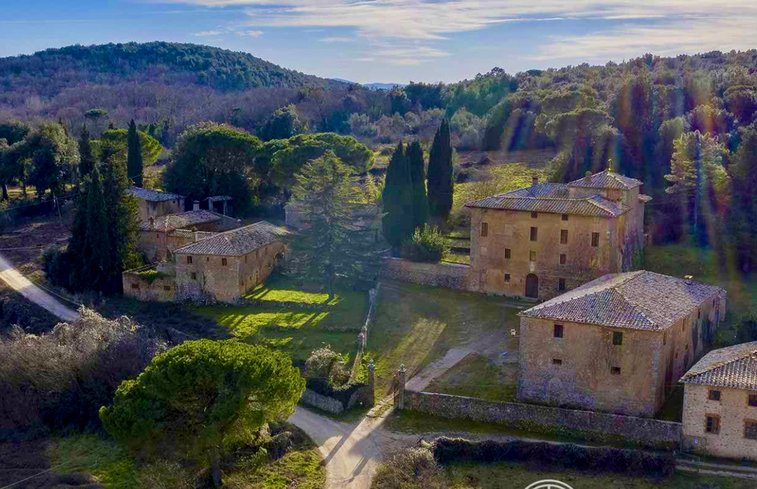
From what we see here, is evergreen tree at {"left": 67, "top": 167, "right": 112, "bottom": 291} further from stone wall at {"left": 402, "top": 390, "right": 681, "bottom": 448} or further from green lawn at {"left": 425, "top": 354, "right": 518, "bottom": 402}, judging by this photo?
stone wall at {"left": 402, "top": 390, "right": 681, "bottom": 448}

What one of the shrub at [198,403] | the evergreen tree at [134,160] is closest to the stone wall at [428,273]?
the shrub at [198,403]

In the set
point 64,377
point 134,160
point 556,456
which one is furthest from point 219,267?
point 134,160

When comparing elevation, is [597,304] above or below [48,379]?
above

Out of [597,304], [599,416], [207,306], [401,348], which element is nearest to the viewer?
[599,416]

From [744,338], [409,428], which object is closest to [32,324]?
[409,428]

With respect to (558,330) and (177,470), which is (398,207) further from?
(177,470)

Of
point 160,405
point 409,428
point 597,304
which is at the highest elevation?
point 597,304

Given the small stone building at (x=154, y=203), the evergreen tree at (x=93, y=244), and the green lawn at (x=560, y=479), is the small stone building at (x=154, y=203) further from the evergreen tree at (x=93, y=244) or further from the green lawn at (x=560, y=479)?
the green lawn at (x=560, y=479)

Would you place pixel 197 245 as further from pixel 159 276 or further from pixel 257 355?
pixel 257 355

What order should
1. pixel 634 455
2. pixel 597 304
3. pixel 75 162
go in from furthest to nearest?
1. pixel 75 162
2. pixel 597 304
3. pixel 634 455

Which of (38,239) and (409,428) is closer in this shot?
(409,428)
